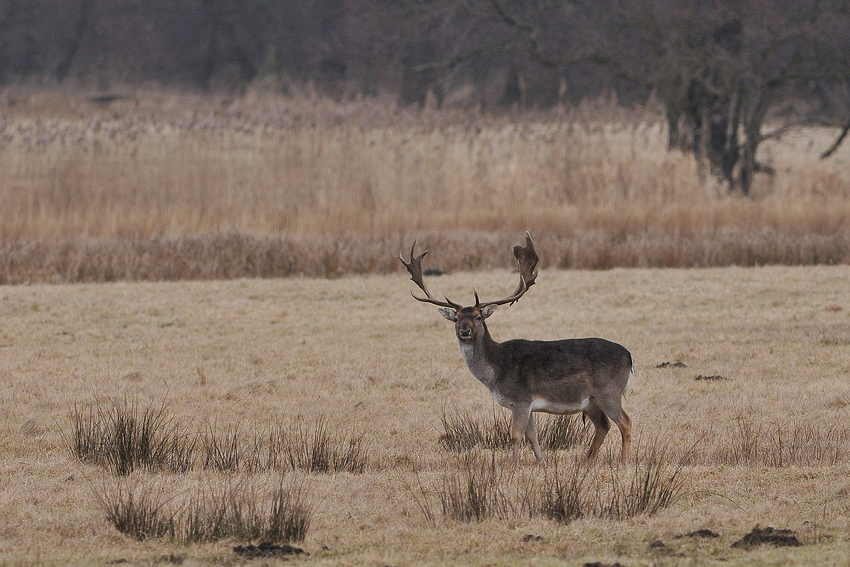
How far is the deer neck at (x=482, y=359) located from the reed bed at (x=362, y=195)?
11.1 meters

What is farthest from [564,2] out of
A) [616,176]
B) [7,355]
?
[7,355]

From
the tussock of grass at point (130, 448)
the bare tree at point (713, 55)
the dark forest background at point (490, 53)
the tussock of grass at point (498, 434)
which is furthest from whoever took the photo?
the dark forest background at point (490, 53)

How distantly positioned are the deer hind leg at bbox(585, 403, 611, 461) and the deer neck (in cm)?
78

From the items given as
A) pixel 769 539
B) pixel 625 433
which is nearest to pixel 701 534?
pixel 769 539

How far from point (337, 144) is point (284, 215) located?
268 centimetres

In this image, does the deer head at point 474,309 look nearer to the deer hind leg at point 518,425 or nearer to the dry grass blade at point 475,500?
the deer hind leg at point 518,425

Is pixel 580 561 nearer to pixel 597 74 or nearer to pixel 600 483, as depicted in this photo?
pixel 600 483

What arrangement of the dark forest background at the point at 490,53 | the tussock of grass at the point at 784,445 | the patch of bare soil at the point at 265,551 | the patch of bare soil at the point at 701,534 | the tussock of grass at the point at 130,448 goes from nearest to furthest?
the patch of bare soil at the point at 265,551, the patch of bare soil at the point at 701,534, the tussock of grass at the point at 784,445, the tussock of grass at the point at 130,448, the dark forest background at the point at 490,53

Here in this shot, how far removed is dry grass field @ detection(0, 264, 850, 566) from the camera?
620 cm

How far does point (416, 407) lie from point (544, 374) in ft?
9.89

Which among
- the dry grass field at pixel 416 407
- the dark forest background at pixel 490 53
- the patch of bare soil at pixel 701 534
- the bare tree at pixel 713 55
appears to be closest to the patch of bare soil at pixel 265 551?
the dry grass field at pixel 416 407

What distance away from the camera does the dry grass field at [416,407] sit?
6.20m

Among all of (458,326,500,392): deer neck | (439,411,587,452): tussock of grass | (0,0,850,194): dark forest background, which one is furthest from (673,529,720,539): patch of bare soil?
(0,0,850,194): dark forest background

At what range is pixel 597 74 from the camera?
4788 centimetres
